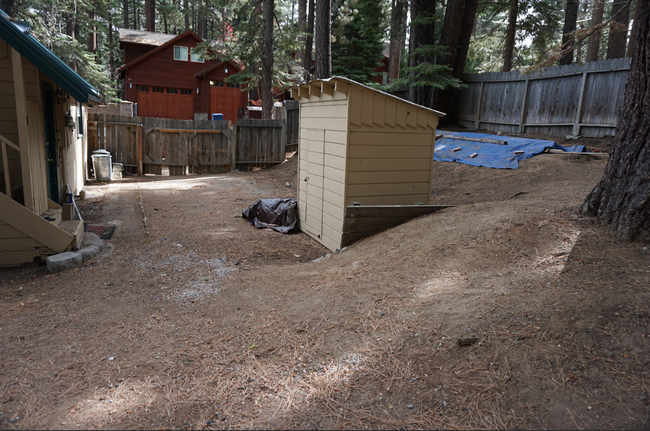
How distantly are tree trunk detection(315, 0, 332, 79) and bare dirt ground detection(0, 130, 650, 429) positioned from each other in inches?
317

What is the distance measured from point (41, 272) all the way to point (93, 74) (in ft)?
50.5

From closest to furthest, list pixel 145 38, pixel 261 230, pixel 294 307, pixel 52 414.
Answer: pixel 52 414
pixel 294 307
pixel 261 230
pixel 145 38

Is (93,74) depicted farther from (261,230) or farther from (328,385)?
(328,385)

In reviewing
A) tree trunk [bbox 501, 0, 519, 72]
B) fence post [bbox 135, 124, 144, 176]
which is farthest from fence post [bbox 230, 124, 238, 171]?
tree trunk [bbox 501, 0, 519, 72]

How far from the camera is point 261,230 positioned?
8.28m

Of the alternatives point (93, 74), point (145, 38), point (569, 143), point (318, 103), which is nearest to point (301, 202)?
point (318, 103)

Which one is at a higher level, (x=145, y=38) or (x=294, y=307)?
(x=145, y=38)

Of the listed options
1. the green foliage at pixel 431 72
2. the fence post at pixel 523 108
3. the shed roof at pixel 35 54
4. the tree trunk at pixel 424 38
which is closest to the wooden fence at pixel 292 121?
the green foliage at pixel 431 72

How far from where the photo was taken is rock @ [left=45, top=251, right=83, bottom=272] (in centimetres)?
534

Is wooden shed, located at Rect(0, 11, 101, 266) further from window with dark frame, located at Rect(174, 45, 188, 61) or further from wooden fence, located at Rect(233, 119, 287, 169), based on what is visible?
window with dark frame, located at Rect(174, 45, 188, 61)

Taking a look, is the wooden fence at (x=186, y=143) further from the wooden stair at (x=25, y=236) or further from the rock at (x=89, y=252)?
the wooden stair at (x=25, y=236)

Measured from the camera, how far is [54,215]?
627 centimetres

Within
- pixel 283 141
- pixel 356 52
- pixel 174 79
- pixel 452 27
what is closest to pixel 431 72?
pixel 452 27

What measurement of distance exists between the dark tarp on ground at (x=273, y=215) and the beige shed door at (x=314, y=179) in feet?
1.60
